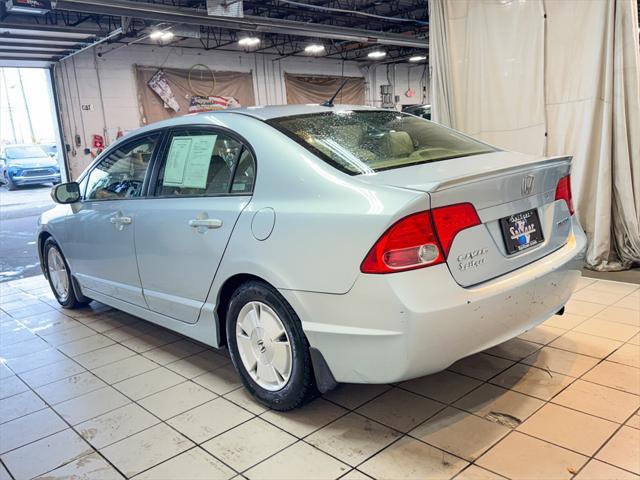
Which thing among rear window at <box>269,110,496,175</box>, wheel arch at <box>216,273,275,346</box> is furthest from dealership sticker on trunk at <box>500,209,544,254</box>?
wheel arch at <box>216,273,275,346</box>

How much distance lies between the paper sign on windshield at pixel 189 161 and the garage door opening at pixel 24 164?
3921mm

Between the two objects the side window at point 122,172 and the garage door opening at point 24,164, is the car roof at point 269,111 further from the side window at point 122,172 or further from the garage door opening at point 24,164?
the garage door opening at point 24,164

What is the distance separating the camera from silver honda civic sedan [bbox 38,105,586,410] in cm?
184

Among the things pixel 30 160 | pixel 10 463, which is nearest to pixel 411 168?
pixel 10 463

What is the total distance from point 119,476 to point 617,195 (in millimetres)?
4278

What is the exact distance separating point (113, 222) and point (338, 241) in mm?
1863

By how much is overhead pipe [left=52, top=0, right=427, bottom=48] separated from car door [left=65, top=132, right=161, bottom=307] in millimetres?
3668

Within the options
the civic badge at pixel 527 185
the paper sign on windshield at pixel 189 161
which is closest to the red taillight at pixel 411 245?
the civic badge at pixel 527 185

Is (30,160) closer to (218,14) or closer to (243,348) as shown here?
(218,14)

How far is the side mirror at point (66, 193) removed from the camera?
3604 millimetres

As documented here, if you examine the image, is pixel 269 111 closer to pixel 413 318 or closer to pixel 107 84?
pixel 413 318

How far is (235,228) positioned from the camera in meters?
2.34

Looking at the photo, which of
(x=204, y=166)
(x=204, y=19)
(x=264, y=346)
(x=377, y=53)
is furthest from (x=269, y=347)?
(x=377, y=53)

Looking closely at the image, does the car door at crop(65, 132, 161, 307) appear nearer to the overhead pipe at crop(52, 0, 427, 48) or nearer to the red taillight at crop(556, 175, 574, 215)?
the red taillight at crop(556, 175, 574, 215)
